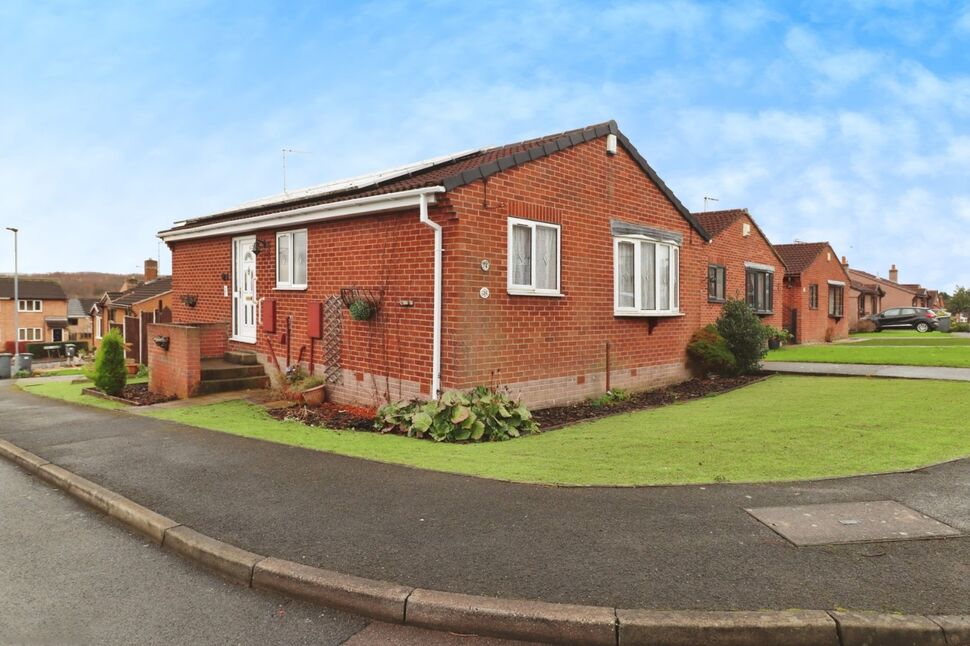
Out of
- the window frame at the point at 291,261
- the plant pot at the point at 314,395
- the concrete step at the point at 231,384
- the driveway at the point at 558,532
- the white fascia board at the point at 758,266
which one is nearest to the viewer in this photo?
the driveway at the point at 558,532

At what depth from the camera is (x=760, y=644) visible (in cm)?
317

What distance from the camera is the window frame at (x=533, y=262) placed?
9602mm

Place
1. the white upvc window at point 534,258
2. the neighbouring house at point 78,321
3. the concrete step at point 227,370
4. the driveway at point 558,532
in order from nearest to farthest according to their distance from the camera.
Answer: the driveway at point 558,532 < the white upvc window at point 534,258 < the concrete step at point 227,370 < the neighbouring house at point 78,321

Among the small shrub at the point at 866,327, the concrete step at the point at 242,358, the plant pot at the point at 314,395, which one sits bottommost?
the plant pot at the point at 314,395

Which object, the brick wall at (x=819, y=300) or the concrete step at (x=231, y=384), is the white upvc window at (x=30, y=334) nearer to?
the concrete step at (x=231, y=384)

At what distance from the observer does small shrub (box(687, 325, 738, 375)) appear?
14.1m

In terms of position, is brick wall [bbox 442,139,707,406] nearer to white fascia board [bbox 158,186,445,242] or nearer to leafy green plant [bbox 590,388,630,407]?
leafy green plant [bbox 590,388,630,407]

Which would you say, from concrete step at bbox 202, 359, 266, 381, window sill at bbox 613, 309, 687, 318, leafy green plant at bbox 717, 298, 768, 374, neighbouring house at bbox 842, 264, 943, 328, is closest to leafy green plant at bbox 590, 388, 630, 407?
window sill at bbox 613, 309, 687, 318

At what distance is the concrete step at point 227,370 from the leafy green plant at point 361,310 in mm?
3471

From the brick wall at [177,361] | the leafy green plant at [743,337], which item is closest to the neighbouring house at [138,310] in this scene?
the brick wall at [177,361]

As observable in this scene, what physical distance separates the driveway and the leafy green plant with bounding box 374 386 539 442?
1695mm

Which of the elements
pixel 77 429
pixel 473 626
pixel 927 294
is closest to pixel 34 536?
pixel 473 626

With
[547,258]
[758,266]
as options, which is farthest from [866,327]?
[547,258]

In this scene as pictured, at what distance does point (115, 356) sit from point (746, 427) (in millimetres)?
11288
